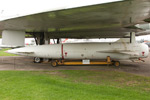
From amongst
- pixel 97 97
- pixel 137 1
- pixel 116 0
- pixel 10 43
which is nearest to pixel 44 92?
pixel 97 97

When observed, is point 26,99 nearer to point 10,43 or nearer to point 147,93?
point 147,93

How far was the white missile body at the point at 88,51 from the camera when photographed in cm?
1011

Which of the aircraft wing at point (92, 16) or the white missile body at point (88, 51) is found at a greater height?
the aircraft wing at point (92, 16)

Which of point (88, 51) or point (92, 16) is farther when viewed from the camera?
point (88, 51)

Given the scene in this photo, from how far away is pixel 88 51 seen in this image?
10109mm

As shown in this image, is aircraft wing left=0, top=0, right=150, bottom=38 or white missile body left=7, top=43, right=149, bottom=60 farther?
white missile body left=7, top=43, right=149, bottom=60

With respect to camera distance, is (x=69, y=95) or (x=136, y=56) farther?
(x=136, y=56)

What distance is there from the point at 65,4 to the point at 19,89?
10.9ft

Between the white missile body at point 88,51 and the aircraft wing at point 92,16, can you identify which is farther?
the white missile body at point 88,51

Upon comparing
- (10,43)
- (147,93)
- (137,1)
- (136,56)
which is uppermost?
(137,1)

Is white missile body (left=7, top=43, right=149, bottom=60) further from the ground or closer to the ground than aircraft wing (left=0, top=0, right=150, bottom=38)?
closer to the ground

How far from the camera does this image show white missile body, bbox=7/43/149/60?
10.1 m

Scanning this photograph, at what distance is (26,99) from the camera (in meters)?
3.61

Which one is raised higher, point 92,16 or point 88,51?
point 92,16
